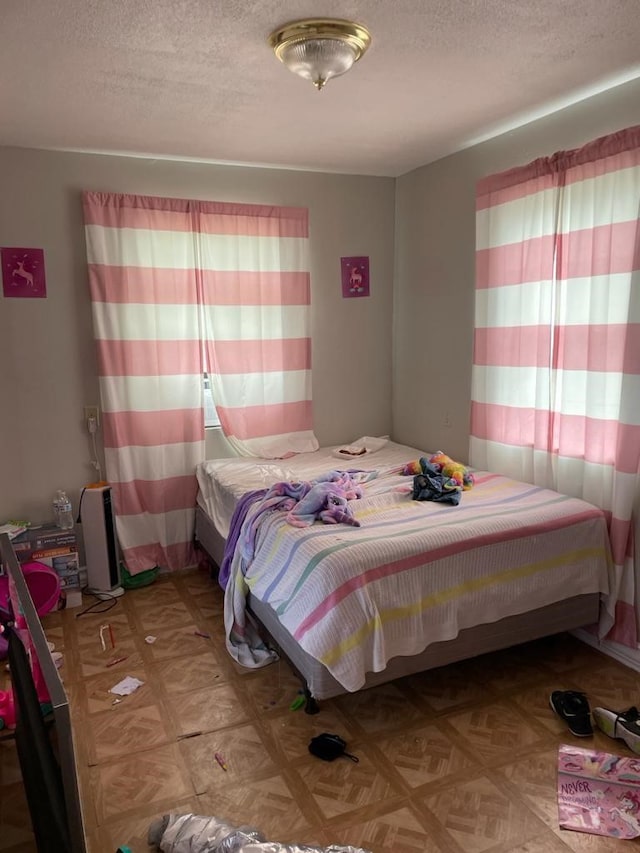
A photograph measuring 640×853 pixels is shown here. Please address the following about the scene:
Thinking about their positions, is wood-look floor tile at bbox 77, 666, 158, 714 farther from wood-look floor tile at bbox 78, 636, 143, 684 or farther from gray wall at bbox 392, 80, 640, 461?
gray wall at bbox 392, 80, 640, 461

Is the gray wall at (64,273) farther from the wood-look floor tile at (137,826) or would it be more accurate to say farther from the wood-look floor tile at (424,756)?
the wood-look floor tile at (424,756)

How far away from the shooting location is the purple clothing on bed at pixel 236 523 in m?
3.04

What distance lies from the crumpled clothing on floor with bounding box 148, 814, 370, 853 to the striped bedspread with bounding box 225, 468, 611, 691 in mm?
553

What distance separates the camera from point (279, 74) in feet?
8.02

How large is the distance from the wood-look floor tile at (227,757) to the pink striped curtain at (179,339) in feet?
5.22

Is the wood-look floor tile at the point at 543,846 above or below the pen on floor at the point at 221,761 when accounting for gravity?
below

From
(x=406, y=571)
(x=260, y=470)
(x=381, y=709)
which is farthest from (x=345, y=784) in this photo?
(x=260, y=470)

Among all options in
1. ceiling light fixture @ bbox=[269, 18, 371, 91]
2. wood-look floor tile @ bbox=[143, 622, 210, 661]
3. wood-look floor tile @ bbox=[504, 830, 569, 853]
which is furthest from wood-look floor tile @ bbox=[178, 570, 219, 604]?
→ ceiling light fixture @ bbox=[269, 18, 371, 91]

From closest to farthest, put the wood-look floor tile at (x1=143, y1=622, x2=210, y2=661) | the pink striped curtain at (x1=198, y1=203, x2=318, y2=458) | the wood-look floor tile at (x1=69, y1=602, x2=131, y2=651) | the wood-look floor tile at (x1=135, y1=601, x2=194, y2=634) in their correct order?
the wood-look floor tile at (x1=143, y1=622, x2=210, y2=661)
the wood-look floor tile at (x1=69, y1=602, x2=131, y2=651)
the wood-look floor tile at (x1=135, y1=601, x2=194, y2=634)
the pink striped curtain at (x1=198, y1=203, x2=318, y2=458)

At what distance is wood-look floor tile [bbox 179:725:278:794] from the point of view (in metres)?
2.15

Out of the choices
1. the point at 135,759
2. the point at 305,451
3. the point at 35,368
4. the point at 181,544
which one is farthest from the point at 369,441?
the point at 135,759

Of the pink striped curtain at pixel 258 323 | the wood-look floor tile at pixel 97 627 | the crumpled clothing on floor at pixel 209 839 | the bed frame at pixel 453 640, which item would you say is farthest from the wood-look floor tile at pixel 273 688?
the pink striped curtain at pixel 258 323

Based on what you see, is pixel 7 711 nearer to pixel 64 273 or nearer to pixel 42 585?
pixel 42 585

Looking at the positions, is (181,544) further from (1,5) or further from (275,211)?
(1,5)
